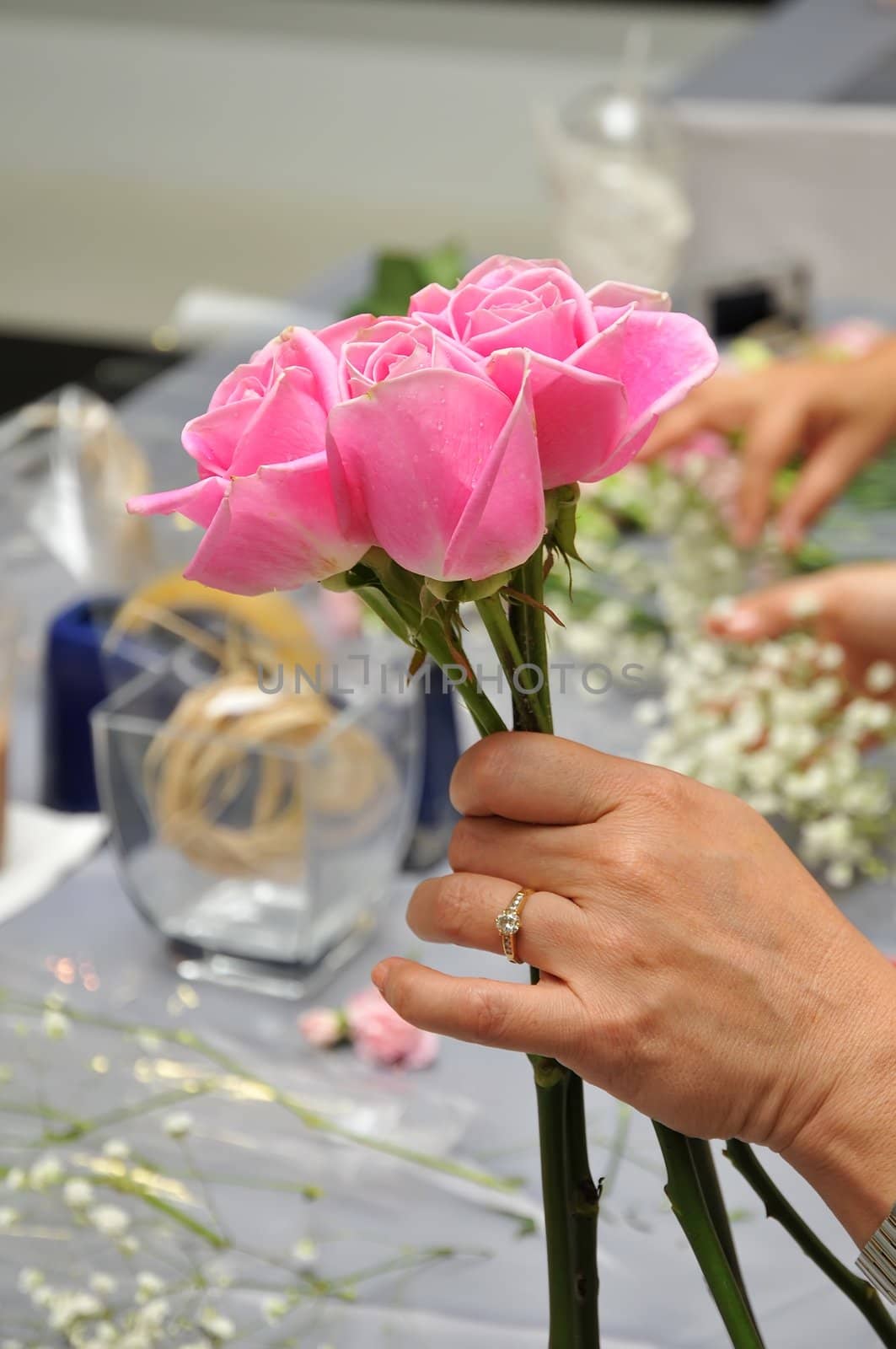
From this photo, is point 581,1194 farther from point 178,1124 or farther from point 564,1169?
point 178,1124

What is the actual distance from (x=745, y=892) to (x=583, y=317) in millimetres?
163

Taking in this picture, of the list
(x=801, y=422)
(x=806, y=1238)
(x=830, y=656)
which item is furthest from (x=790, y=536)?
(x=806, y=1238)

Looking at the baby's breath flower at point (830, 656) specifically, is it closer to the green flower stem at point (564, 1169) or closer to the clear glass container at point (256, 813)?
the clear glass container at point (256, 813)

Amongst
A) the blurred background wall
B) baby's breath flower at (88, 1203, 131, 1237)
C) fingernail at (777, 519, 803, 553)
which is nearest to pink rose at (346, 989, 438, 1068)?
baby's breath flower at (88, 1203, 131, 1237)

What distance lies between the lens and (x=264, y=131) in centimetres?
527

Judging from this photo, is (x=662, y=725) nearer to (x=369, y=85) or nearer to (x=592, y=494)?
(x=592, y=494)

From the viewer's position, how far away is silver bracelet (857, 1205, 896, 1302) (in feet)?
1.35

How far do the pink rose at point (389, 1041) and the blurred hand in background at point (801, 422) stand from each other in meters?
0.57

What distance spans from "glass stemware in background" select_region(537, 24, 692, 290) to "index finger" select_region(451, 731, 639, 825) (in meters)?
1.45

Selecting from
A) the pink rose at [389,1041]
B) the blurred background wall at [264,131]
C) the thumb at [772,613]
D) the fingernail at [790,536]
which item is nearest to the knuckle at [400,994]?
the pink rose at [389,1041]

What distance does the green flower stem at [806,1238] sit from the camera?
1.37 feet

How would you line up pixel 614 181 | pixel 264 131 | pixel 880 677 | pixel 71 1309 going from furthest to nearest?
pixel 264 131
pixel 614 181
pixel 880 677
pixel 71 1309

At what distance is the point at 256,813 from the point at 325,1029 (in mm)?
125

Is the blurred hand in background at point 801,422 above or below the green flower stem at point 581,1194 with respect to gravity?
above
